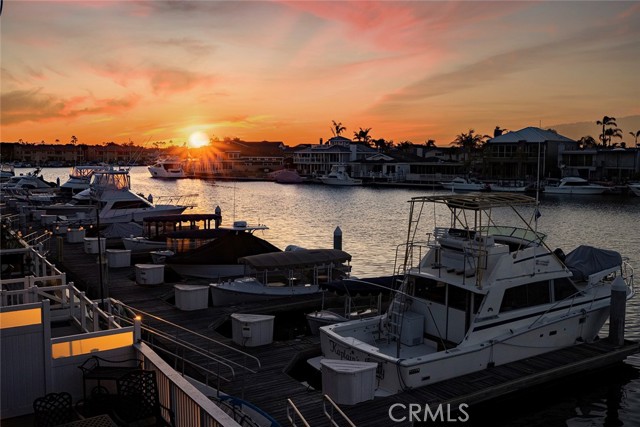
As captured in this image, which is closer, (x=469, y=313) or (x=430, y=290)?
(x=469, y=313)

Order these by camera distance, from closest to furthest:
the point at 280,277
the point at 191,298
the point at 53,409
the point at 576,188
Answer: the point at 53,409 < the point at 191,298 < the point at 280,277 < the point at 576,188

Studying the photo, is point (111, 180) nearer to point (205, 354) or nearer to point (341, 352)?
point (205, 354)

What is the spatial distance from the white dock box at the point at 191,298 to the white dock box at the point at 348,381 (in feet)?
29.9

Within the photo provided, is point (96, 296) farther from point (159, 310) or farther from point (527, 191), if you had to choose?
point (527, 191)

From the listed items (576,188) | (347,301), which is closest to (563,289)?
(347,301)

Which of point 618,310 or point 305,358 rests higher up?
point 618,310

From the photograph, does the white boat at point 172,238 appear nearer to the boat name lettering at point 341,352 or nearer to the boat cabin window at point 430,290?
the boat cabin window at point 430,290

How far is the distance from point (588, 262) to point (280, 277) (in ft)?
39.2

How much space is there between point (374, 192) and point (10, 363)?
110 metres

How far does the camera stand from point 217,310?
20.6m

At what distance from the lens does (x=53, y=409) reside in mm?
8477

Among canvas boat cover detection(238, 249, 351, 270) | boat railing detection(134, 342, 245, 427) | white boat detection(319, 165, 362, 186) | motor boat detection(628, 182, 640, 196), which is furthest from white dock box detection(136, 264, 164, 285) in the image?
white boat detection(319, 165, 362, 186)

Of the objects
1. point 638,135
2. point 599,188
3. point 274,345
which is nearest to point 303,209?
point 599,188

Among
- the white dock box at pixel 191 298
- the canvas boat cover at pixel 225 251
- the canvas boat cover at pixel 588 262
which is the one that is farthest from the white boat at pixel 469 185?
the white dock box at pixel 191 298
